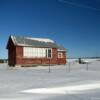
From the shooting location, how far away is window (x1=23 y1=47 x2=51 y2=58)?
3562 centimetres

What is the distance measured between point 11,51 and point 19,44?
9.27ft

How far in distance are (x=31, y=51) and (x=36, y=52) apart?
940mm

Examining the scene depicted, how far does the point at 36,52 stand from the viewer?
120ft

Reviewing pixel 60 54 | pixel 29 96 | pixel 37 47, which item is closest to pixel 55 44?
pixel 60 54

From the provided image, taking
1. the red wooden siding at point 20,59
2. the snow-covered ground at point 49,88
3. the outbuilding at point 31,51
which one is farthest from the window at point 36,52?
the snow-covered ground at point 49,88

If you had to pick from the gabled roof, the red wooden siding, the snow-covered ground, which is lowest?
the snow-covered ground

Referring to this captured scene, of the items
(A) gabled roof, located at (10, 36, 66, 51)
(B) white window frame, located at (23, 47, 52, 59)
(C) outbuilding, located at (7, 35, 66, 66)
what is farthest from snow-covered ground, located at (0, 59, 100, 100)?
(A) gabled roof, located at (10, 36, 66, 51)

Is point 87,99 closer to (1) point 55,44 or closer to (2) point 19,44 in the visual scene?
(2) point 19,44

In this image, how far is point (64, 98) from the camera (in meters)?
8.62

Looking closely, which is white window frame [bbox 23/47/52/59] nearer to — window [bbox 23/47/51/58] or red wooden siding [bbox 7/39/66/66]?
window [bbox 23/47/51/58]

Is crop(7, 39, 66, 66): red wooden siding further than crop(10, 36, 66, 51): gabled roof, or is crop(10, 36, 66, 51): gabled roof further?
crop(10, 36, 66, 51): gabled roof

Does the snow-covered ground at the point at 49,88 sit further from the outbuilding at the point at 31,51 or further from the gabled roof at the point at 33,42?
the gabled roof at the point at 33,42

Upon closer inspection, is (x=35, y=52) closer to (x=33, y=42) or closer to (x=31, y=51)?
(x=31, y=51)

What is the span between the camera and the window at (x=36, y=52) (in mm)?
35625
